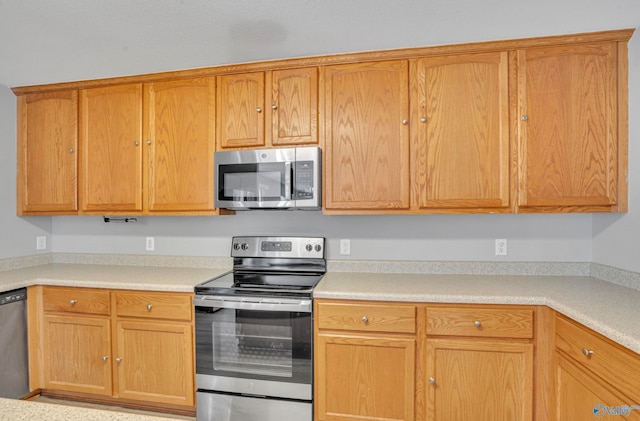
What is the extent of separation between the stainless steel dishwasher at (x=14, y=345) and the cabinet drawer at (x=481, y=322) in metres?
2.52

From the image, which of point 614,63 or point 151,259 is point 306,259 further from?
point 614,63

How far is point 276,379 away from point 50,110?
2.56 metres

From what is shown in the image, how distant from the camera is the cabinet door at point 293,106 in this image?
7.37 ft

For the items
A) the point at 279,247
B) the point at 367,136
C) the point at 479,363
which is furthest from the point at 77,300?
the point at 479,363

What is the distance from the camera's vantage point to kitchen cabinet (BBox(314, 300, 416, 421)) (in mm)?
1866

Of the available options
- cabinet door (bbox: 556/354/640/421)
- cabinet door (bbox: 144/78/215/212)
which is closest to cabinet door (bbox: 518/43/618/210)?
cabinet door (bbox: 556/354/640/421)

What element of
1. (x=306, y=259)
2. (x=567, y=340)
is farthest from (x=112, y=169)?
(x=567, y=340)

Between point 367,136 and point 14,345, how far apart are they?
259 centimetres

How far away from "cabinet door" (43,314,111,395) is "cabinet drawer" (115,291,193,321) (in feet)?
0.58

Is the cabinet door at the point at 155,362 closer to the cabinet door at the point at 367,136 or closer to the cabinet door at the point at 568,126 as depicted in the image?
the cabinet door at the point at 367,136

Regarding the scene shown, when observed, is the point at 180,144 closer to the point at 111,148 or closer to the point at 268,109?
the point at 111,148

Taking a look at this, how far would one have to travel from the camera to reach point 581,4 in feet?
5.40

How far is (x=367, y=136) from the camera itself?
7.15 ft

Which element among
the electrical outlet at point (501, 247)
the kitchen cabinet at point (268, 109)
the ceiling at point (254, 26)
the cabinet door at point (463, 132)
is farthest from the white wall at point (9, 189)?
the electrical outlet at point (501, 247)
